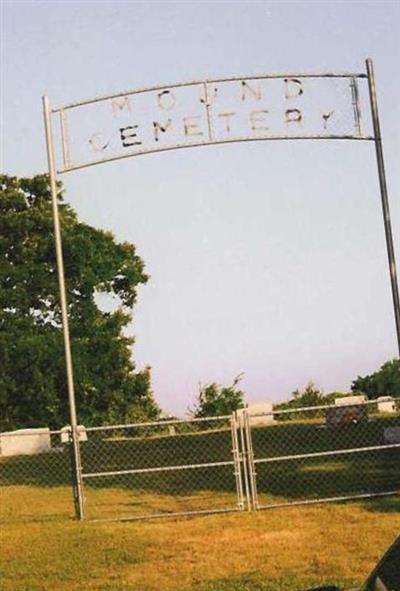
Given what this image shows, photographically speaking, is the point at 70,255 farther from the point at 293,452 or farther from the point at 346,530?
the point at 346,530

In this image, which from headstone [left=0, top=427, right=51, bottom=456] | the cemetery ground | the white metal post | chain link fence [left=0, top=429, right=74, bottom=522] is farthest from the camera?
headstone [left=0, top=427, right=51, bottom=456]

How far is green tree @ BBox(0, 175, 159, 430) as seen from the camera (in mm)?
46000

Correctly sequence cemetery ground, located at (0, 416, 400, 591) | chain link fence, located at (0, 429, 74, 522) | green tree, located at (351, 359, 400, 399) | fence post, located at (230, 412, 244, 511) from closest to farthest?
1. cemetery ground, located at (0, 416, 400, 591)
2. fence post, located at (230, 412, 244, 511)
3. chain link fence, located at (0, 429, 74, 522)
4. green tree, located at (351, 359, 400, 399)

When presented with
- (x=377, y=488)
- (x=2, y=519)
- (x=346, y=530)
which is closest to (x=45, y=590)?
(x=346, y=530)

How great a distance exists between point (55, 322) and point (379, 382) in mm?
39975

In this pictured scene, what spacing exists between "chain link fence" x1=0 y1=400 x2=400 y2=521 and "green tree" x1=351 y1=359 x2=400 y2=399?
41.7m

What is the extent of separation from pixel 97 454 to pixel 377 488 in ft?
59.6

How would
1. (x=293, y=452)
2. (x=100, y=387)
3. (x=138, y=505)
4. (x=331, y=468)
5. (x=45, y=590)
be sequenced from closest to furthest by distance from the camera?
(x=45, y=590)
(x=138, y=505)
(x=331, y=468)
(x=293, y=452)
(x=100, y=387)

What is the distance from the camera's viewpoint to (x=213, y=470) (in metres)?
22.6

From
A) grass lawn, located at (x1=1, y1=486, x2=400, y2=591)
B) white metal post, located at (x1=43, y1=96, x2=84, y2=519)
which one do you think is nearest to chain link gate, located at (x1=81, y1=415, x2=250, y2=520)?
white metal post, located at (x1=43, y1=96, x2=84, y2=519)

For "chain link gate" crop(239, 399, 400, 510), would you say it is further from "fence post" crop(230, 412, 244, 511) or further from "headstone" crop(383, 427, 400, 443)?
"fence post" crop(230, 412, 244, 511)

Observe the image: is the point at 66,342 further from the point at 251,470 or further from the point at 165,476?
the point at 165,476

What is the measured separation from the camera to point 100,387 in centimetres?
4797

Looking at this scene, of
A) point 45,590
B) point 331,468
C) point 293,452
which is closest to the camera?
point 45,590
